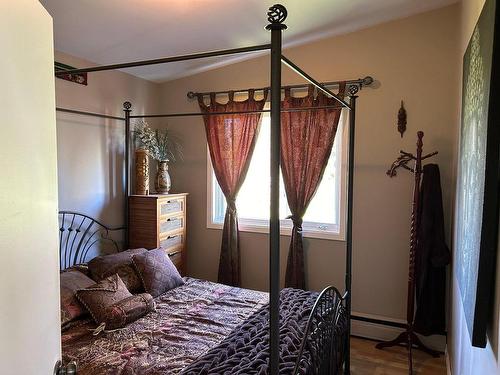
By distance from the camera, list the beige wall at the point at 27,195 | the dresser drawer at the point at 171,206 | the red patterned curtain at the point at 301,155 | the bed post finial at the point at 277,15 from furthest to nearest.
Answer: the dresser drawer at the point at 171,206, the red patterned curtain at the point at 301,155, the bed post finial at the point at 277,15, the beige wall at the point at 27,195

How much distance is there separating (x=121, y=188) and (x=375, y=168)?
2437mm

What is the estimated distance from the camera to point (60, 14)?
249 cm

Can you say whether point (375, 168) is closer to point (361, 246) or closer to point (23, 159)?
point (361, 246)

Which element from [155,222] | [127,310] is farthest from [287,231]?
[127,310]

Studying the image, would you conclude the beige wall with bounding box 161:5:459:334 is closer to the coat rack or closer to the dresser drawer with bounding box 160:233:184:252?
the coat rack

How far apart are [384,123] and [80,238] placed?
9.32 feet

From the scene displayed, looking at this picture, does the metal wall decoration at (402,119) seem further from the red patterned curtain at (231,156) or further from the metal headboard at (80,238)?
the metal headboard at (80,238)

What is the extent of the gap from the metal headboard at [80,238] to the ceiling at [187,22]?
4.54ft

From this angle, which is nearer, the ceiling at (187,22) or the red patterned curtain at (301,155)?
the ceiling at (187,22)

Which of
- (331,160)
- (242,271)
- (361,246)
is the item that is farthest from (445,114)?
(242,271)

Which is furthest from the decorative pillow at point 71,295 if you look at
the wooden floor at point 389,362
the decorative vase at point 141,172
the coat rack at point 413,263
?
the coat rack at point 413,263

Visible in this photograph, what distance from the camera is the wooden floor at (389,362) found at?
2.97 meters

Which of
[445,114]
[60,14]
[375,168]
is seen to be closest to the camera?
[60,14]

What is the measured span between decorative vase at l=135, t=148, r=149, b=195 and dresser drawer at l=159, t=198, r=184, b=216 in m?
0.24
